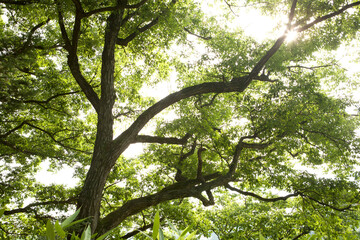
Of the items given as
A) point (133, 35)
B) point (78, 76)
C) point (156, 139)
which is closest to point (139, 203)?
point (156, 139)

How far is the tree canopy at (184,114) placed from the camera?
6.59 meters

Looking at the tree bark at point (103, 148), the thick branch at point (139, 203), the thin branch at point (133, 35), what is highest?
the thin branch at point (133, 35)

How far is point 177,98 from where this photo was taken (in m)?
7.13

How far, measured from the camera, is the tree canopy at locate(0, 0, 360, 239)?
659 centimetres

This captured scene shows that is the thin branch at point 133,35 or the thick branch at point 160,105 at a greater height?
the thin branch at point 133,35

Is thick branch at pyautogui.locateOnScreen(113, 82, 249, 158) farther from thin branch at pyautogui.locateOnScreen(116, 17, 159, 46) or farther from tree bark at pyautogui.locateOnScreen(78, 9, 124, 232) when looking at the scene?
thin branch at pyautogui.locateOnScreen(116, 17, 159, 46)

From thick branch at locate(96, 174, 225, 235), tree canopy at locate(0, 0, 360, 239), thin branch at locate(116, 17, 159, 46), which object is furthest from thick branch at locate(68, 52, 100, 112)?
thick branch at locate(96, 174, 225, 235)

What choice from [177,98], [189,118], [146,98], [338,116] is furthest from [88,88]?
[338,116]

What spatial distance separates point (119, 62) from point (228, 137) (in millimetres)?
5854

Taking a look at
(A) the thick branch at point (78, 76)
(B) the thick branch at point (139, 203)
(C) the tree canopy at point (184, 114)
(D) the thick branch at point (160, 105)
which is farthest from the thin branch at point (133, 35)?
(B) the thick branch at point (139, 203)

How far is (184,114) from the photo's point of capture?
8.57 meters

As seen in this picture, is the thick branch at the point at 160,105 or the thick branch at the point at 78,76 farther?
the thick branch at the point at 78,76

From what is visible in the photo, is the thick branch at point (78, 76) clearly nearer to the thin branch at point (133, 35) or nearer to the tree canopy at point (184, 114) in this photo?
the tree canopy at point (184, 114)

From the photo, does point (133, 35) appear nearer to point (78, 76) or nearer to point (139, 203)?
point (78, 76)
